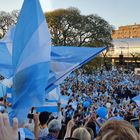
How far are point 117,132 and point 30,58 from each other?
3658mm

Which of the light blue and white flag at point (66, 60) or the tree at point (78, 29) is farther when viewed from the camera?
the tree at point (78, 29)

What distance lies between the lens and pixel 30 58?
556 cm

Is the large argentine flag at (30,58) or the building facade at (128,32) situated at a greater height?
the building facade at (128,32)

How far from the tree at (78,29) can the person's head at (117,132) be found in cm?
5284

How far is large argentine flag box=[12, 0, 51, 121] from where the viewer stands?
4.89 m

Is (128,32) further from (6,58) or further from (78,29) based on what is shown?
(6,58)

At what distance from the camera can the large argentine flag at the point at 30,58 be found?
4891 millimetres

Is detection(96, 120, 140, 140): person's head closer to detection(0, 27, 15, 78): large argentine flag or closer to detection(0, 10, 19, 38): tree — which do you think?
detection(0, 27, 15, 78): large argentine flag

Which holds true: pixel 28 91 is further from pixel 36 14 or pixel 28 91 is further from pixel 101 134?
pixel 101 134

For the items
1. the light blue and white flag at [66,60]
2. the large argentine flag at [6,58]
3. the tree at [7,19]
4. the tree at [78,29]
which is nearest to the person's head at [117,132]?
the light blue and white flag at [66,60]

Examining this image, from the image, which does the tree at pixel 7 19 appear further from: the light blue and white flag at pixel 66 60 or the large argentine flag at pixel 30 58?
the large argentine flag at pixel 30 58

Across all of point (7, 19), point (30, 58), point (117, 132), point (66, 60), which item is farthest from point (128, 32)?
point (117, 132)

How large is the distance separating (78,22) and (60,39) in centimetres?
309

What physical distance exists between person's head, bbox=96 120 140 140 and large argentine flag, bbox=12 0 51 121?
2683 mm
